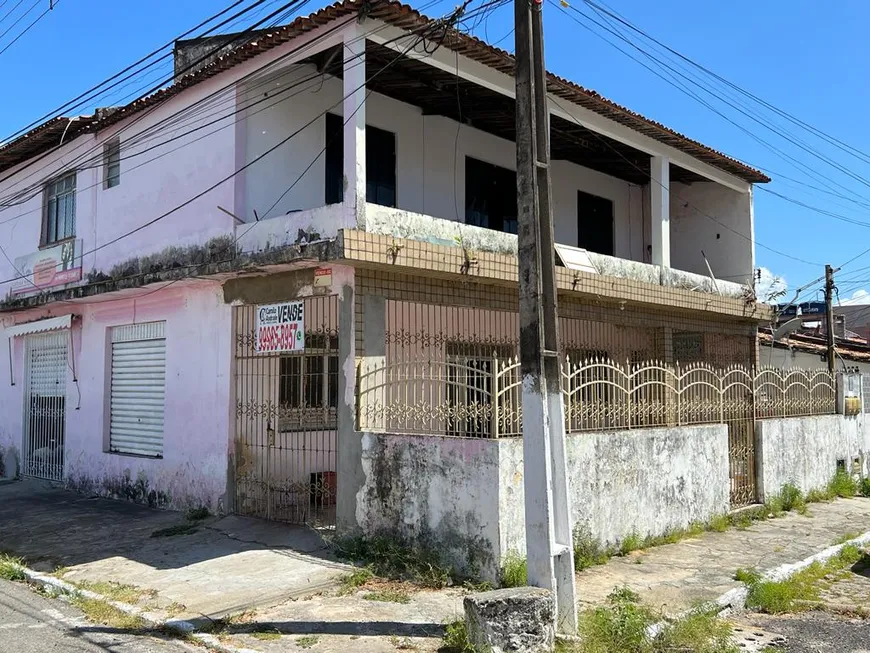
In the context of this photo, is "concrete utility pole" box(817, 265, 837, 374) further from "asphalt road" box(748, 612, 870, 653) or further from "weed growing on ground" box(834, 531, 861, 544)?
"asphalt road" box(748, 612, 870, 653)

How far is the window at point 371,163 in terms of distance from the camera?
10.5 metres

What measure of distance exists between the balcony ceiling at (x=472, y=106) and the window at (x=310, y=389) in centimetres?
367

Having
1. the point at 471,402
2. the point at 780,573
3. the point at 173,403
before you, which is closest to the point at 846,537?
the point at 780,573

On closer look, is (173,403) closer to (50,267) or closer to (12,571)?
(12,571)

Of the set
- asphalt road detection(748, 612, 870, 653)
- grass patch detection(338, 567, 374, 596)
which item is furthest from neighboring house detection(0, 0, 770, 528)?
asphalt road detection(748, 612, 870, 653)

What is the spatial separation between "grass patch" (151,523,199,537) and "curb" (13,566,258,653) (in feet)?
5.02

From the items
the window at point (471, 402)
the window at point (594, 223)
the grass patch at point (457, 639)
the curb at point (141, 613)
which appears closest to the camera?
the grass patch at point (457, 639)

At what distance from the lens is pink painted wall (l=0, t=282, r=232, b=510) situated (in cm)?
998

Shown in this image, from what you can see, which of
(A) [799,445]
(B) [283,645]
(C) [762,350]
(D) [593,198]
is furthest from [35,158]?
(C) [762,350]

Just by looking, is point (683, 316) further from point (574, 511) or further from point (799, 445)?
point (574, 511)

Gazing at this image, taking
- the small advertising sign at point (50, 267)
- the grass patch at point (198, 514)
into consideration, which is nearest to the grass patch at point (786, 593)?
the grass patch at point (198, 514)

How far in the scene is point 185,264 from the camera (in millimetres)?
10102

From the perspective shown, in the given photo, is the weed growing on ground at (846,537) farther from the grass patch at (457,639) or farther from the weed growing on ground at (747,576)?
the grass patch at (457,639)

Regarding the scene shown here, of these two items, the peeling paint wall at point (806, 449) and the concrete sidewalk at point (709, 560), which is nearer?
the concrete sidewalk at point (709, 560)
